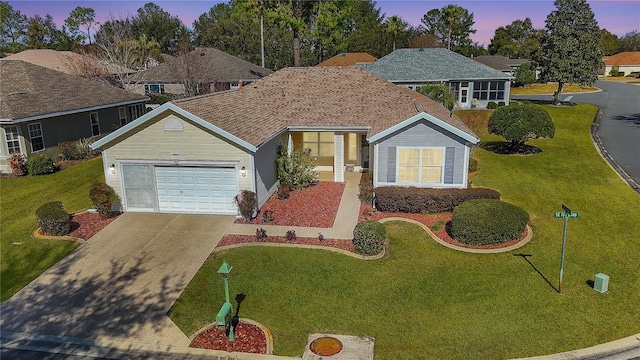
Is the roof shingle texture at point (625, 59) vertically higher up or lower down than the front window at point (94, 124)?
higher up

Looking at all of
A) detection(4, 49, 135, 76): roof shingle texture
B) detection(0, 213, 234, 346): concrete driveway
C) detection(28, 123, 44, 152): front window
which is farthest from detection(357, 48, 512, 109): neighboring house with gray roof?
detection(0, 213, 234, 346): concrete driveway

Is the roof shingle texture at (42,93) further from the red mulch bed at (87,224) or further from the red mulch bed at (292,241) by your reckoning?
the red mulch bed at (292,241)

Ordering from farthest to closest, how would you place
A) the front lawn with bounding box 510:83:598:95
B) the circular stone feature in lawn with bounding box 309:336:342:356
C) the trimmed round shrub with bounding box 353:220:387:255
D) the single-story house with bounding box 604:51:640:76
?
the single-story house with bounding box 604:51:640:76
the front lawn with bounding box 510:83:598:95
the trimmed round shrub with bounding box 353:220:387:255
the circular stone feature in lawn with bounding box 309:336:342:356

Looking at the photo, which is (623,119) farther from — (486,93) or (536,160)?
(536,160)

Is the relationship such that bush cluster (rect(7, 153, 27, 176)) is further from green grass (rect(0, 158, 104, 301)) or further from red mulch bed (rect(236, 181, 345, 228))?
red mulch bed (rect(236, 181, 345, 228))

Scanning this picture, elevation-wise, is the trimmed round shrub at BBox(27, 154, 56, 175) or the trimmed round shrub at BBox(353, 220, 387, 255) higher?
the trimmed round shrub at BBox(27, 154, 56, 175)

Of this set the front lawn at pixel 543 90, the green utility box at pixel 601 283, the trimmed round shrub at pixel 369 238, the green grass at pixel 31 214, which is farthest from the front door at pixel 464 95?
the green utility box at pixel 601 283

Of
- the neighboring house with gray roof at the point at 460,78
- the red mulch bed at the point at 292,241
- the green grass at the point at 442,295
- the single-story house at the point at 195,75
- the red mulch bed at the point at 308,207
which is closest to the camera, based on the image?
the green grass at the point at 442,295
